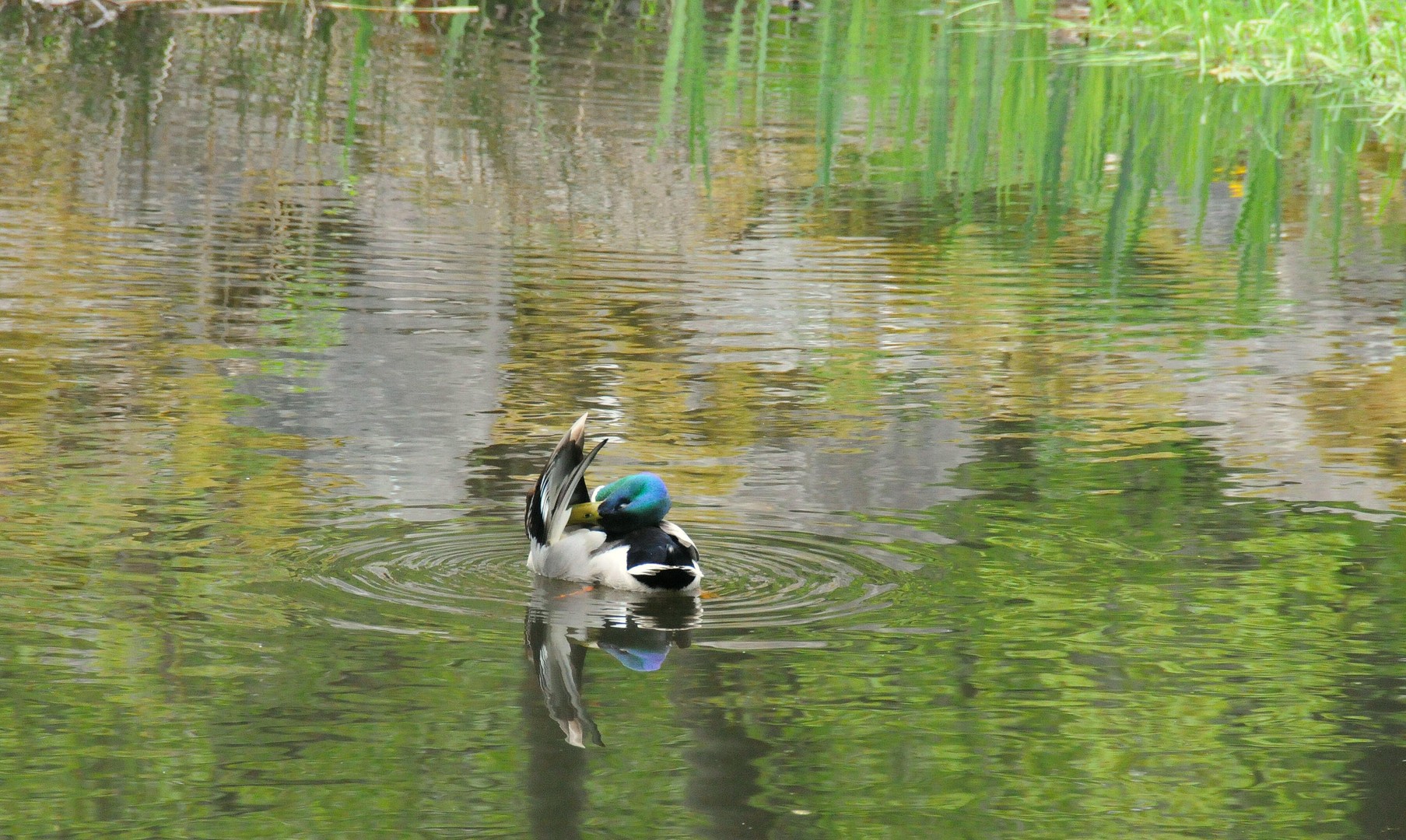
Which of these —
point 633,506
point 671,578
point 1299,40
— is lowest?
point 671,578

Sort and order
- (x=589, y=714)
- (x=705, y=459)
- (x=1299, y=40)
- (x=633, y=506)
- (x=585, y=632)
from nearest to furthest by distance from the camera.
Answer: (x=589, y=714)
(x=585, y=632)
(x=633, y=506)
(x=705, y=459)
(x=1299, y=40)

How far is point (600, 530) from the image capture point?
17.8 ft

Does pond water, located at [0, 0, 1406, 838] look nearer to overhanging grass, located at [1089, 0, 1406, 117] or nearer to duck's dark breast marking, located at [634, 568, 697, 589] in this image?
duck's dark breast marking, located at [634, 568, 697, 589]

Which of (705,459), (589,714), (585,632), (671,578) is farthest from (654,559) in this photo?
(705,459)

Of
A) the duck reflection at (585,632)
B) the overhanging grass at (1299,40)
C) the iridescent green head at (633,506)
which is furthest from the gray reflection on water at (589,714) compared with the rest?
the overhanging grass at (1299,40)

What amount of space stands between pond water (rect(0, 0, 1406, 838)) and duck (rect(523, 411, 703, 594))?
9 cm

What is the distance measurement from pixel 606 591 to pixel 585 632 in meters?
0.42

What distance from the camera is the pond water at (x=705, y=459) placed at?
4113mm

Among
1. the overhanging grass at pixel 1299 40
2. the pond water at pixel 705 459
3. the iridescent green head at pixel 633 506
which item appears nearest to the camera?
the pond water at pixel 705 459

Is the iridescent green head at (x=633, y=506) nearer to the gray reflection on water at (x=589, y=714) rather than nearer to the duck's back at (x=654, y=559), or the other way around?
the duck's back at (x=654, y=559)

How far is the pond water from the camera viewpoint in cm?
411

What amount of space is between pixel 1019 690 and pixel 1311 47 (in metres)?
12.8

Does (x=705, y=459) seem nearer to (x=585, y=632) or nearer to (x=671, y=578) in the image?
(x=671, y=578)

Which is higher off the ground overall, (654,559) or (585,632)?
(654,559)
